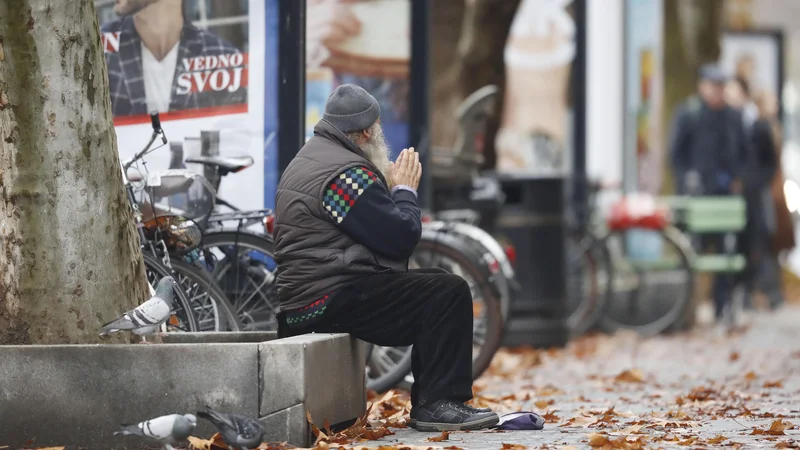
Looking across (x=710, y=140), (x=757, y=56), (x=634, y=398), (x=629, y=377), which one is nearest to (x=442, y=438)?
(x=634, y=398)

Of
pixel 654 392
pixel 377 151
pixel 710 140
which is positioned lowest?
pixel 654 392

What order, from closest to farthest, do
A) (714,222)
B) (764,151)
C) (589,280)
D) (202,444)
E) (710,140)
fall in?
(202,444), (589,280), (714,222), (710,140), (764,151)

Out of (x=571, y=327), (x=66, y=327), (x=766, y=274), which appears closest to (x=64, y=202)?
(x=66, y=327)

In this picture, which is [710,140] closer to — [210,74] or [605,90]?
[605,90]

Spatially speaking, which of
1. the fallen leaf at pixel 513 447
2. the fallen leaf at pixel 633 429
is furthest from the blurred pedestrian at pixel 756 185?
the fallen leaf at pixel 513 447

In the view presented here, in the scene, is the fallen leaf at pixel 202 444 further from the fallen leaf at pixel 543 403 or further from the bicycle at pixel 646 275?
the bicycle at pixel 646 275

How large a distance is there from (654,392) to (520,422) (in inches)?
99.2

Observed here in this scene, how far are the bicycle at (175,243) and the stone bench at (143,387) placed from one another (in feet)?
4.35

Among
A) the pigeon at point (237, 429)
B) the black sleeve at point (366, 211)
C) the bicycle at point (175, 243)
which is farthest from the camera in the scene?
the bicycle at point (175, 243)

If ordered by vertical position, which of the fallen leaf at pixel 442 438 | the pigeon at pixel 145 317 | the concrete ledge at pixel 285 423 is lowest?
the fallen leaf at pixel 442 438

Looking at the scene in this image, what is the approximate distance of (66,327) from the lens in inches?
263

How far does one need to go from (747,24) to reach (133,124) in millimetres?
19009

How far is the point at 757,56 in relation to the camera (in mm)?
22078

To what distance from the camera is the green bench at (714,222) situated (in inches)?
613
